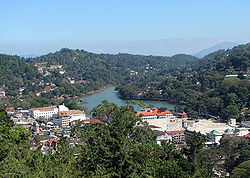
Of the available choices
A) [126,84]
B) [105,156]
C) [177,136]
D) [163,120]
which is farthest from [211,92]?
[105,156]

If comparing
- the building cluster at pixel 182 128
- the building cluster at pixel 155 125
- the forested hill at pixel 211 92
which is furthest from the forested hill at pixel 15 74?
the building cluster at pixel 182 128

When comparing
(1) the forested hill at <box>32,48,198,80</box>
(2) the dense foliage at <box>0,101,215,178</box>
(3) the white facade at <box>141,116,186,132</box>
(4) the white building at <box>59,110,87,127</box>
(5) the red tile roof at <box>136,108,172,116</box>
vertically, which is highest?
(2) the dense foliage at <box>0,101,215,178</box>

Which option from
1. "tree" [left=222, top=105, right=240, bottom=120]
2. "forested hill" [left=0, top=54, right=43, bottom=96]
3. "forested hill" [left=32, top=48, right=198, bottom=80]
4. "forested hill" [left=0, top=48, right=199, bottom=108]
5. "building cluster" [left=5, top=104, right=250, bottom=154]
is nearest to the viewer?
"building cluster" [left=5, top=104, right=250, bottom=154]

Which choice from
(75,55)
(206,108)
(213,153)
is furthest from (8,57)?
(213,153)

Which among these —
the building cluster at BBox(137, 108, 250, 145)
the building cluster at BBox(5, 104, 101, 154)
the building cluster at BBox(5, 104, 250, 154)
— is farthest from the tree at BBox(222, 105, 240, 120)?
the building cluster at BBox(5, 104, 101, 154)

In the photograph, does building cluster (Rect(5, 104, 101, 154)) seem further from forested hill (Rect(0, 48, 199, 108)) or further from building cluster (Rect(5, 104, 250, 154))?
forested hill (Rect(0, 48, 199, 108))

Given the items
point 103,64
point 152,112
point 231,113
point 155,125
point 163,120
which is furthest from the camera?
point 103,64

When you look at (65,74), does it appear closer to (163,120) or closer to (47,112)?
(47,112)

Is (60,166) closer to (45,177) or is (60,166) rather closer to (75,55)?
(45,177)

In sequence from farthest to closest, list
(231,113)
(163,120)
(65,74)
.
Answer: (65,74), (231,113), (163,120)

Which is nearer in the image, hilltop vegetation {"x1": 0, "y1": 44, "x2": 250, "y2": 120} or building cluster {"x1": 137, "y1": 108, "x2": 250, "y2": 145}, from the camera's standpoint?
building cluster {"x1": 137, "y1": 108, "x2": 250, "y2": 145}
